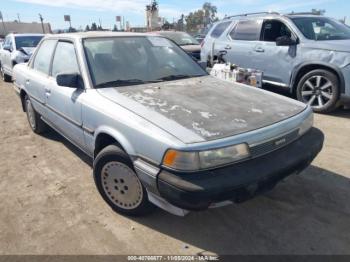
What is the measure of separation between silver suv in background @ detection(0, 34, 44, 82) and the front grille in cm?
869

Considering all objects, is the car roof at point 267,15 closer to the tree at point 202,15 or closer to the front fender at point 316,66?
the front fender at point 316,66

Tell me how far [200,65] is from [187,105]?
4.79 ft

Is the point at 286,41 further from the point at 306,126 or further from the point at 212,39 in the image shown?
the point at 306,126

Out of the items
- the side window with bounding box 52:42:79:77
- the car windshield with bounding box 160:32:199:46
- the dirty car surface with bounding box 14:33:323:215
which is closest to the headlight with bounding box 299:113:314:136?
the dirty car surface with bounding box 14:33:323:215

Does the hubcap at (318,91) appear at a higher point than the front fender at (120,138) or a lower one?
lower

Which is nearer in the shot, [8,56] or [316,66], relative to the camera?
[316,66]

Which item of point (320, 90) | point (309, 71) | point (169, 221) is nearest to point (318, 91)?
point (320, 90)

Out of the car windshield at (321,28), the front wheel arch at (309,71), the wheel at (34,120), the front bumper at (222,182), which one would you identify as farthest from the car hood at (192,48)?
the front bumper at (222,182)

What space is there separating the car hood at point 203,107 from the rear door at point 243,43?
3.75m

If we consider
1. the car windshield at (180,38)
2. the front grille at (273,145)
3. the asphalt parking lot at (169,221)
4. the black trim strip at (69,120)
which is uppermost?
the car windshield at (180,38)

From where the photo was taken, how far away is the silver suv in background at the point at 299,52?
556 cm

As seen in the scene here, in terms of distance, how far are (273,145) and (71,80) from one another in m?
2.04

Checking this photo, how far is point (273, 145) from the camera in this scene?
2.52m

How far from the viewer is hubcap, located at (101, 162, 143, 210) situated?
108 inches
